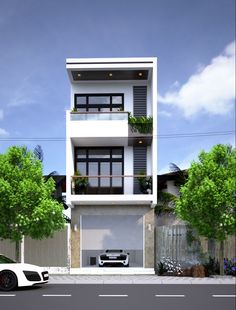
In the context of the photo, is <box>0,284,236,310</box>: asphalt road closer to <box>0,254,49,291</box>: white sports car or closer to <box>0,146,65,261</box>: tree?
<box>0,254,49,291</box>: white sports car

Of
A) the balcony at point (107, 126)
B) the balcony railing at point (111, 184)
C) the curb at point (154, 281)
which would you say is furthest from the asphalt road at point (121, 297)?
the balcony at point (107, 126)

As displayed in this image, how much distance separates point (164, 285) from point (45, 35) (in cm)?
1933

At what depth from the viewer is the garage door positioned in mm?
29469

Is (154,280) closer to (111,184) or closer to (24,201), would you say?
(24,201)

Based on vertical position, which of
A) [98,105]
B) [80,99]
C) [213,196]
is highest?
[80,99]

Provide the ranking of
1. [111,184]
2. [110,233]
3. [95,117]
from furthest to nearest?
[110,233] → [111,184] → [95,117]

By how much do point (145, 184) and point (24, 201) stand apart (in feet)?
21.7

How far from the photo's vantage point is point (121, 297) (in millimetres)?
16188

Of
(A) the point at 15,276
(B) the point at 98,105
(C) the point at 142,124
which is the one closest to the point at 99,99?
(B) the point at 98,105

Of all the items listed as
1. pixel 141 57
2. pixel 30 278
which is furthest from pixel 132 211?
pixel 30 278

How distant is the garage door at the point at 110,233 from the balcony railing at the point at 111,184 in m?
2.02

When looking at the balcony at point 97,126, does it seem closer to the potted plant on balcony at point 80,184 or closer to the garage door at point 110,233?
the potted plant on balcony at point 80,184

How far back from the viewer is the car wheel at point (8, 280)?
1795cm

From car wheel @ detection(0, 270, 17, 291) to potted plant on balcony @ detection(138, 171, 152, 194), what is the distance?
10641mm
